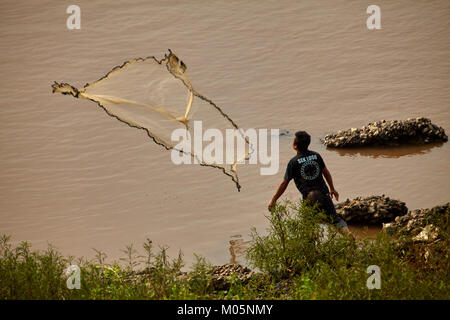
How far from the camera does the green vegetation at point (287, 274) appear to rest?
4957mm

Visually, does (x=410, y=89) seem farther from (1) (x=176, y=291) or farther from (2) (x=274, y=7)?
(1) (x=176, y=291)

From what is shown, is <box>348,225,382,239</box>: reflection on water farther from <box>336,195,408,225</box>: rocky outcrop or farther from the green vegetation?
the green vegetation

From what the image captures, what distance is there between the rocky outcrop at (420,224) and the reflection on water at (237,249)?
163 centimetres

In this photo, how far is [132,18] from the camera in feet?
51.2

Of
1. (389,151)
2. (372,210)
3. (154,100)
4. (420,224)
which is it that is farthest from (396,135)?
(154,100)

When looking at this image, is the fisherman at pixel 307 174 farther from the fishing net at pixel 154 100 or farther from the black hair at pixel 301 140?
the fishing net at pixel 154 100

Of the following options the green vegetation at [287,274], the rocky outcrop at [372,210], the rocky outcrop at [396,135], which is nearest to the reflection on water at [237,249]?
the green vegetation at [287,274]

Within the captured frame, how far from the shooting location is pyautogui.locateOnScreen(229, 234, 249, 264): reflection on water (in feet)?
24.3

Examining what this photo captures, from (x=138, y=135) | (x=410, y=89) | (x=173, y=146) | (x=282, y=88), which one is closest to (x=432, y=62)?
(x=410, y=89)

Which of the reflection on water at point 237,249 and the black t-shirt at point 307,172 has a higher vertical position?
the black t-shirt at point 307,172

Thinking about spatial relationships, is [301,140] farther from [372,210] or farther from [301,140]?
[372,210]

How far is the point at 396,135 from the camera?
34.2 feet

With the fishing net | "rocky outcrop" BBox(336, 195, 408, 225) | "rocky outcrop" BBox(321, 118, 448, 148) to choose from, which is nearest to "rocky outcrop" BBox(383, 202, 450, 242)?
"rocky outcrop" BBox(336, 195, 408, 225)
